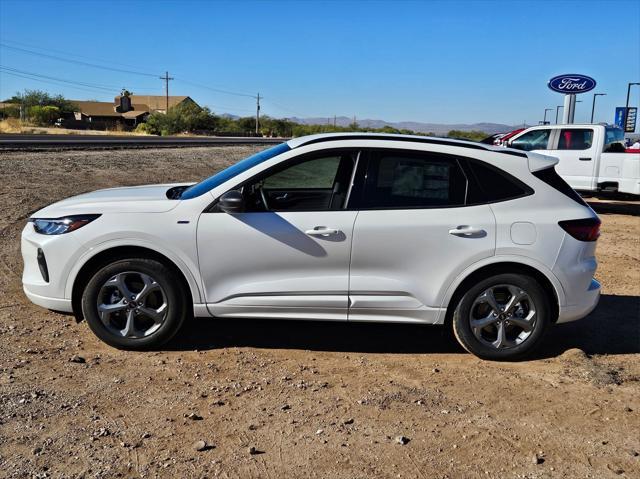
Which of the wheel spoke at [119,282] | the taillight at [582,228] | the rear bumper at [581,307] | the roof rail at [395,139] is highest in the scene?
the roof rail at [395,139]

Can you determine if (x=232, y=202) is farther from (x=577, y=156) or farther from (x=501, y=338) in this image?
(x=577, y=156)

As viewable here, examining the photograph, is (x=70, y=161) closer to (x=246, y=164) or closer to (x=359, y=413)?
(x=246, y=164)

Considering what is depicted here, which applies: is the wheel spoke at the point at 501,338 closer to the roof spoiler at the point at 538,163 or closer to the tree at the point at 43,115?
the roof spoiler at the point at 538,163

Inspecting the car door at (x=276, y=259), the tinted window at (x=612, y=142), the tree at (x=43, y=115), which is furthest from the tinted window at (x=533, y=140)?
the tree at (x=43, y=115)

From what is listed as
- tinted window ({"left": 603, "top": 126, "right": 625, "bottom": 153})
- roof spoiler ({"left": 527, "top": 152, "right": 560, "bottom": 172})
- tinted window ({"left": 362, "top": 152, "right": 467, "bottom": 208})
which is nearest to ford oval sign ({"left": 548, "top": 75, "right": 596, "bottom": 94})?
tinted window ({"left": 603, "top": 126, "right": 625, "bottom": 153})

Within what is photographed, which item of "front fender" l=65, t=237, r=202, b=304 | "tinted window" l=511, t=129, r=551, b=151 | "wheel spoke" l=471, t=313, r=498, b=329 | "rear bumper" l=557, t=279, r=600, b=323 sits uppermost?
"tinted window" l=511, t=129, r=551, b=151

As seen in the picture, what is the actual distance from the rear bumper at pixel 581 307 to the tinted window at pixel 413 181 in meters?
1.22

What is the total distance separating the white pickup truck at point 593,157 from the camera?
1405cm

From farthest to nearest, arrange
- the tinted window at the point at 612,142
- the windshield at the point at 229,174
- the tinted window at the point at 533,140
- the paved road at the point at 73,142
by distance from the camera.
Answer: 1. the paved road at the point at 73,142
2. the tinted window at the point at 533,140
3. the tinted window at the point at 612,142
4. the windshield at the point at 229,174

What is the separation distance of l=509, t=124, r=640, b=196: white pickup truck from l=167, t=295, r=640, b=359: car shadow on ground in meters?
9.11

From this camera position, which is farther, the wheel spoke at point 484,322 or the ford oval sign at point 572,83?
the ford oval sign at point 572,83

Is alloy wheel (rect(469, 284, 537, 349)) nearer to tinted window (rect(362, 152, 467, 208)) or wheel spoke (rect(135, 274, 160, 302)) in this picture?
tinted window (rect(362, 152, 467, 208))

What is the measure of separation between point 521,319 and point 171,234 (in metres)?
2.86

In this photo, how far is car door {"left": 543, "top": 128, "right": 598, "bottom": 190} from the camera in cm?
1460
